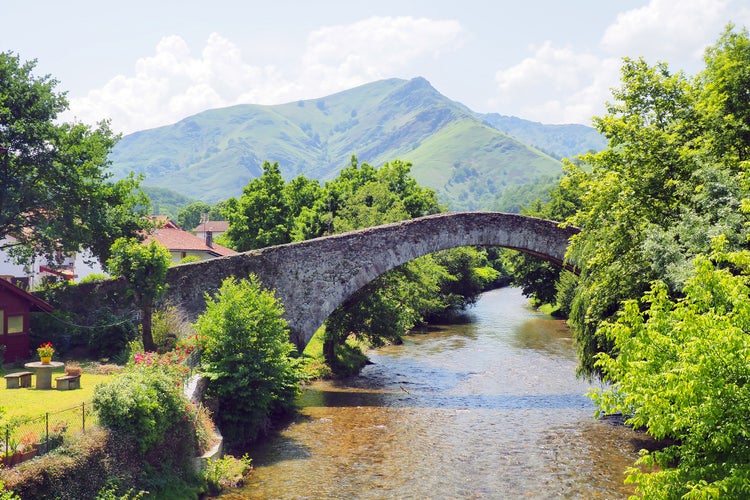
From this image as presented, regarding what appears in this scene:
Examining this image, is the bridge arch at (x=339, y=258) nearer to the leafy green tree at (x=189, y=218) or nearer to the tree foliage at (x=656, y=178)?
the tree foliage at (x=656, y=178)

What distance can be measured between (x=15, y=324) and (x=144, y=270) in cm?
478

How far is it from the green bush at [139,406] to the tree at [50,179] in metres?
13.9

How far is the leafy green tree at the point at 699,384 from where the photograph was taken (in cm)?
895

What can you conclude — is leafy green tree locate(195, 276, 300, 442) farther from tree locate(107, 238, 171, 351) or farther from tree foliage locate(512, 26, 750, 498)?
tree foliage locate(512, 26, 750, 498)

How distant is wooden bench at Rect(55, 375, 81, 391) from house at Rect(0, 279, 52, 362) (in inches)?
222

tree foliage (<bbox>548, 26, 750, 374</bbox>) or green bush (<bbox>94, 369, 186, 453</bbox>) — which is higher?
tree foliage (<bbox>548, 26, 750, 374</bbox>)

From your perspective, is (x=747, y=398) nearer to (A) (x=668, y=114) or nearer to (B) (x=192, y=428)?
(B) (x=192, y=428)

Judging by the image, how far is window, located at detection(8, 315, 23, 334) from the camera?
2284cm

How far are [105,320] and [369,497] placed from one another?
13.4 metres

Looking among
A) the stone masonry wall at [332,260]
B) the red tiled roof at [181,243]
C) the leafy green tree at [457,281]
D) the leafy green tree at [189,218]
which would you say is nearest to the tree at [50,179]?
the stone masonry wall at [332,260]

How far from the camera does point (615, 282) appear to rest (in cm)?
1966

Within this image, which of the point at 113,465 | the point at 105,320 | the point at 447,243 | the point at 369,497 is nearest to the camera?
the point at 113,465

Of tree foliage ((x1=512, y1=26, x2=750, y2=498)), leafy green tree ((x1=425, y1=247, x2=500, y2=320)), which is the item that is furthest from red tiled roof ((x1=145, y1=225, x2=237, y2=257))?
tree foliage ((x1=512, y1=26, x2=750, y2=498))

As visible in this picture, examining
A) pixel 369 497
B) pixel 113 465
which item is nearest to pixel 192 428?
pixel 113 465
